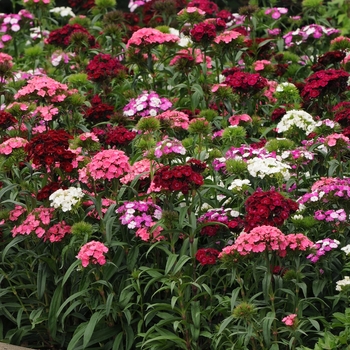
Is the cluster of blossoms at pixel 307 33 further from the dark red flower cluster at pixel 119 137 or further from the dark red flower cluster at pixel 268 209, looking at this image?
the dark red flower cluster at pixel 268 209

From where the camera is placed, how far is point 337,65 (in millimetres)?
6488

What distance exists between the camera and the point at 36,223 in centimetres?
473

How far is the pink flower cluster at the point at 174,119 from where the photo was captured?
5.49m

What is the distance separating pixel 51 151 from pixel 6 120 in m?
0.83

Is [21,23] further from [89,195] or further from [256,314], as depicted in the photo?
[256,314]

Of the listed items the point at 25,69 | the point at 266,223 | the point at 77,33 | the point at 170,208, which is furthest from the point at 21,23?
the point at 266,223

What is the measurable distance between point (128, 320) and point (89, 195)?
0.65 meters

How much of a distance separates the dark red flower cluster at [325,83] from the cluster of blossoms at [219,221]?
117 cm

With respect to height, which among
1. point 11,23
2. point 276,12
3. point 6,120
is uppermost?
point 6,120

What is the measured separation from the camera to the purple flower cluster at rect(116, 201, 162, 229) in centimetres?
461

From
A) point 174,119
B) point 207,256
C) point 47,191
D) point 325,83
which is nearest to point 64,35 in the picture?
point 174,119

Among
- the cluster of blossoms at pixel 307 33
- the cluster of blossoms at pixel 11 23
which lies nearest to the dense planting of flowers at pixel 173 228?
the cluster of blossoms at pixel 307 33

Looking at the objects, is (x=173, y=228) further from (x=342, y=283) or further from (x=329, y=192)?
(x=342, y=283)

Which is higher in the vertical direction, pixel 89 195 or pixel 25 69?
pixel 89 195
